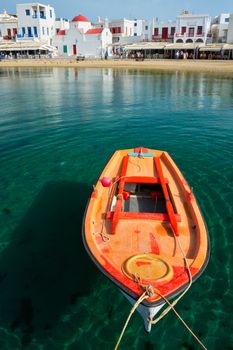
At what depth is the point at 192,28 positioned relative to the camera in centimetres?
7400

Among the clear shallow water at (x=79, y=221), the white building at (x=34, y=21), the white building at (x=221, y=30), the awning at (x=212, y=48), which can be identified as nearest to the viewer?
the clear shallow water at (x=79, y=221)

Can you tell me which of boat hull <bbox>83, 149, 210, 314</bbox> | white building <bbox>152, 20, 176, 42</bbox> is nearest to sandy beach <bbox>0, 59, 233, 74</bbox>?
white building <bbox>152, 20, 176, 42</bbox>

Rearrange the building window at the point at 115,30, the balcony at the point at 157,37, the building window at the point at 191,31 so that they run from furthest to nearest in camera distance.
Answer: the building window at the point at 115,30
the balcony at the point at 157,37
the building window at the point at 191,31

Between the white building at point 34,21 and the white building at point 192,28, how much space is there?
3951cm

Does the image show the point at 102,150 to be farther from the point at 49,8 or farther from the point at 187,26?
the point at 49,8

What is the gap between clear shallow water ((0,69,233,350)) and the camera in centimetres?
587

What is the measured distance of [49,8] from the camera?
265ft

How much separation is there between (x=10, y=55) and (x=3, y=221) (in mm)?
80507

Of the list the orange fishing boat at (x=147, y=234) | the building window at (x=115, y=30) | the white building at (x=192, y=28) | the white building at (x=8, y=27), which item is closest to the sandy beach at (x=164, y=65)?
the white building at (x=192, y=28)

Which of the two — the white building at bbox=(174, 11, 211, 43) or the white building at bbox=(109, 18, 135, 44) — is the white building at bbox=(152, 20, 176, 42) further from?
the white building at bbox=(109, 18, 135, 44)

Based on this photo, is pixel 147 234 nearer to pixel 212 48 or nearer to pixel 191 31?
pixel 212 48

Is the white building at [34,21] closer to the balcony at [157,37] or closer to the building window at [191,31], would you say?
the balcony at [157,37]

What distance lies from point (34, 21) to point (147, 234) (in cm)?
8854

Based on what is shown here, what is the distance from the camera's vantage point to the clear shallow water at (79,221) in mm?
5871
